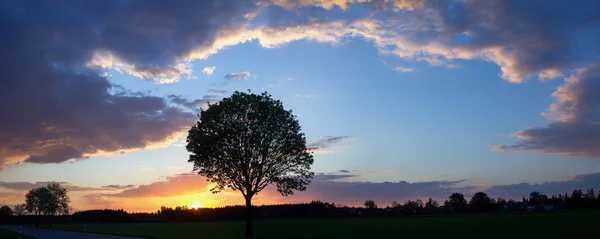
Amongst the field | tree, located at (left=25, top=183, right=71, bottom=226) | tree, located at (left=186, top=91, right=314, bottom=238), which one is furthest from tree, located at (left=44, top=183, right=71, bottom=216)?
tree, located at (left=186, top=91, right=314, bottom=238)

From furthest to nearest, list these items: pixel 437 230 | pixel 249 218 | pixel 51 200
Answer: pixel 51 200 → pixel 437 230 → pixel 249 218

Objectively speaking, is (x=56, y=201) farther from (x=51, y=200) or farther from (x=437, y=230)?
(x=437, y=230)

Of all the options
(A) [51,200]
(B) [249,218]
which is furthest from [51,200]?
(B) [249,218]

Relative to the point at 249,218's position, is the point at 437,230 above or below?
below

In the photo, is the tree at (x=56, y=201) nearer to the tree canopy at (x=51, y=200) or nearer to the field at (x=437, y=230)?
the tree canopy at (x=51, y=200)

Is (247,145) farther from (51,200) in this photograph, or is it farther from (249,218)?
(51,200)

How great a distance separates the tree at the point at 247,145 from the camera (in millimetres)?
62844

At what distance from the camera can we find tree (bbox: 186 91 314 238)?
62.8m

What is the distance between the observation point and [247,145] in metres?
62.9

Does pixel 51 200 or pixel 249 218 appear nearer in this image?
pixel 249 218

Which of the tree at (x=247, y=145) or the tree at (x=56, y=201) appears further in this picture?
the tree at (x=56, y=201)

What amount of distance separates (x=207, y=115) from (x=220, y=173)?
7.86m

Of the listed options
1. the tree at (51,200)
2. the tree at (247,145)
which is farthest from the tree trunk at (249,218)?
the tree at (51,200)

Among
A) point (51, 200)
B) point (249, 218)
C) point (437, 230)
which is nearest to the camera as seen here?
point (249, 218)
